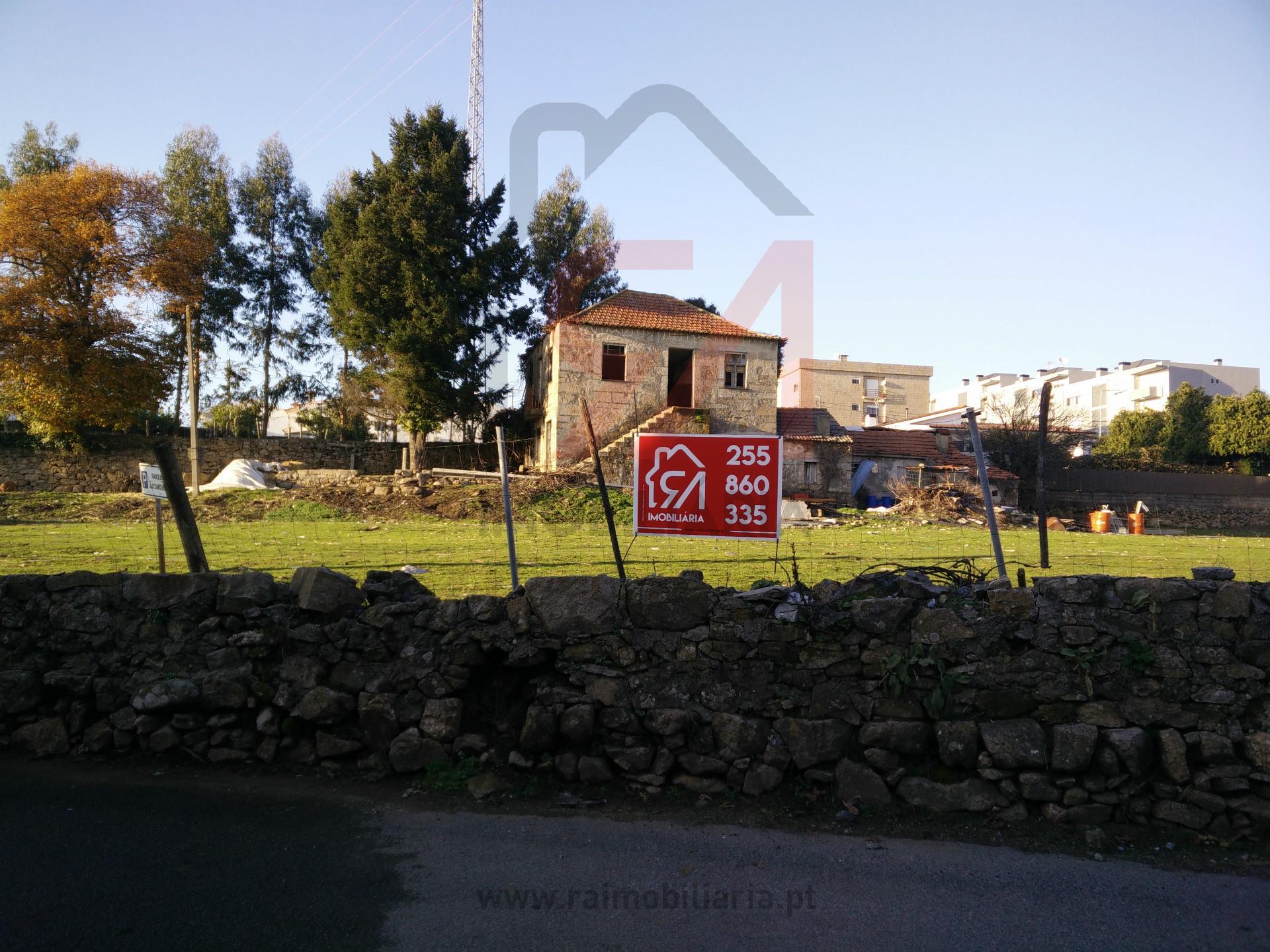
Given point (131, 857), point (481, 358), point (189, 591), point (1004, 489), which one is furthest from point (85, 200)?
point (1004, 489)

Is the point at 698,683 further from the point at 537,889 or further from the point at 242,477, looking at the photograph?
the point at 242,477

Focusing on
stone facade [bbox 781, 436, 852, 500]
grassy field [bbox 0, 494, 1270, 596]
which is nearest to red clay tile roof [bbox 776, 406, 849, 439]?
stone facade [bbox 781, 436, 852, 500]

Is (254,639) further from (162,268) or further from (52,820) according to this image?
(162,268)

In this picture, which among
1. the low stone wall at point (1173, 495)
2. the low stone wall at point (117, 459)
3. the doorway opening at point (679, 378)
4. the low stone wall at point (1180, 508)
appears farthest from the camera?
the low stone wall at point (1173, 495)

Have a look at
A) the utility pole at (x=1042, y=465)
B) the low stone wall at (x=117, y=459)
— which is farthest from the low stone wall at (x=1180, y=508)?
the low stone wall at (x=117, y=459)

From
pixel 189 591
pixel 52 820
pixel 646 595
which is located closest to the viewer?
pixel 52 820

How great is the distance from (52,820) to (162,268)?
3184cm

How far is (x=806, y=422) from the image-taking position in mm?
33719

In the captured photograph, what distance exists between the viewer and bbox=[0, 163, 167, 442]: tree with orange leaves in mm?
27703

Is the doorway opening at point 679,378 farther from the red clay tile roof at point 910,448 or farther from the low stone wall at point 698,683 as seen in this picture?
the low stone wall at point 698,683

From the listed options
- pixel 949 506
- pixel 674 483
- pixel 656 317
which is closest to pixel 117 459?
pixel 656 317

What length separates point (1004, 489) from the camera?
30.5 meters

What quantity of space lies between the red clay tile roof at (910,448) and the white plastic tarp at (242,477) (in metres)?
22.1

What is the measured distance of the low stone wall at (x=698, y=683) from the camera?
448 cm
